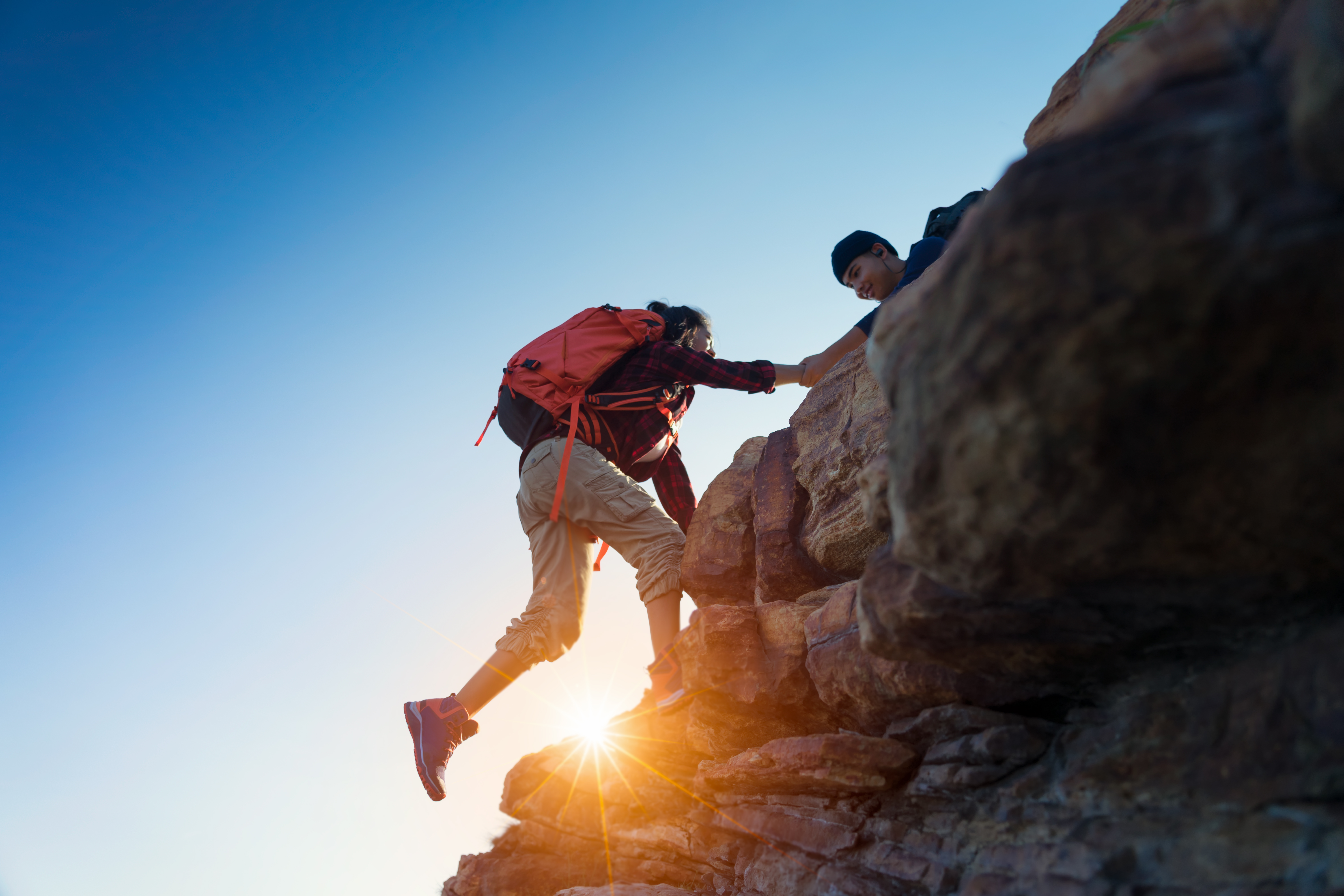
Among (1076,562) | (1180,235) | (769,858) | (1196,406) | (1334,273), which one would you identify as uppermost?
(1180,235)

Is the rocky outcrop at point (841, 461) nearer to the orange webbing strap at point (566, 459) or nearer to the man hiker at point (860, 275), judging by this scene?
the man hiker at point (860, 275)

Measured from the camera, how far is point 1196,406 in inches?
87.9

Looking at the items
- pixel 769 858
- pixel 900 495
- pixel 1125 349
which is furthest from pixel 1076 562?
pixel 769 858

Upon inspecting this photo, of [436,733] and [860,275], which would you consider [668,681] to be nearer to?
[436,733]

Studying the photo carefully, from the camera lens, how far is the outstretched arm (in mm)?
7133

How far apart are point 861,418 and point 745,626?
6.88 ft

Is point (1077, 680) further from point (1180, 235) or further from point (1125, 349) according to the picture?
point (1180, 235)

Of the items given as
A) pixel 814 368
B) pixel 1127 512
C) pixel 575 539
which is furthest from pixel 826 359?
pixel 1127 512

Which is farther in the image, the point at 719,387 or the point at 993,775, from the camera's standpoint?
the point at 719,387

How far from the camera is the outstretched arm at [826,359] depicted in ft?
23.4

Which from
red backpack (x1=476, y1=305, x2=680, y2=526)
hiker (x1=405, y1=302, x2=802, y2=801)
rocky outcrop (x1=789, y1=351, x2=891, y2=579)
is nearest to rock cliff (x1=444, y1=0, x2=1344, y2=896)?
rocky outcrop (x1=789, y1=351, x2=891, y2=579)

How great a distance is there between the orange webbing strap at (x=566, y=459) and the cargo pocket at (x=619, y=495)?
0.70 ft

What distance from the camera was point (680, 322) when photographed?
25.4ft

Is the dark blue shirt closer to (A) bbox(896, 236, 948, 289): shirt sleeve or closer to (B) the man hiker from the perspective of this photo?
(A) bbox(896, 236, 948, 289): shirt sleeve
